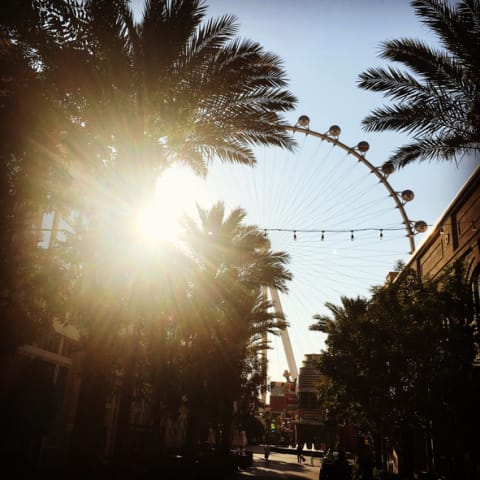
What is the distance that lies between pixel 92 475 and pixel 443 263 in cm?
1711

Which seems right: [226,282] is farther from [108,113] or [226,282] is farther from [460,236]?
[108,113]

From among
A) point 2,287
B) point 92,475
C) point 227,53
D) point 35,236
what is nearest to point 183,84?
point 227,53

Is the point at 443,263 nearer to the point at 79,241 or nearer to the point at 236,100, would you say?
the point at 236,100

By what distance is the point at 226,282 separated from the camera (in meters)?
21.2

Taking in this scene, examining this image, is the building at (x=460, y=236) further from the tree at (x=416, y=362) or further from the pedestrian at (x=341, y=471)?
the pedestrian at (x=341, y=471)

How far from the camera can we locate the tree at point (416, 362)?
689 inches

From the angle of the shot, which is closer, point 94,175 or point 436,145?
point 94,175

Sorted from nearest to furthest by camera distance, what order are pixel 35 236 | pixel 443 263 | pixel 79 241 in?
pixel 79 241, pixel 35 236, pixel 443 263

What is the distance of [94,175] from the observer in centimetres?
1245

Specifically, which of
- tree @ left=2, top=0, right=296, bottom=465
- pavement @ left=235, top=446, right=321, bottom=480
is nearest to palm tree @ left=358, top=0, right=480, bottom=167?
tree @ left=2, top=0, right=296, bottom=465

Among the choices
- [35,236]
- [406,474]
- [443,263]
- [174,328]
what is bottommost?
[406,474]

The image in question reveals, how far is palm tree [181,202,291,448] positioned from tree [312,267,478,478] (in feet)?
13.4

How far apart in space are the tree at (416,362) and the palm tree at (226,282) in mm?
4087

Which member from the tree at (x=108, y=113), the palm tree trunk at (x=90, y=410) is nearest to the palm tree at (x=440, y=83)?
the tree at (x=108, y=113)
